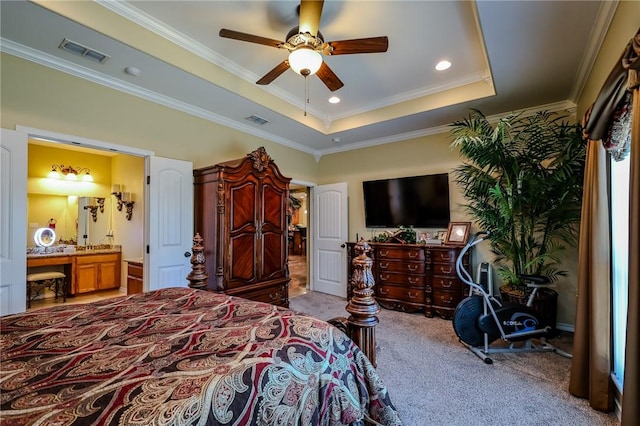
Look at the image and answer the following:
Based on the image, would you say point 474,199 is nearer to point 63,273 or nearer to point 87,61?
point 87,61

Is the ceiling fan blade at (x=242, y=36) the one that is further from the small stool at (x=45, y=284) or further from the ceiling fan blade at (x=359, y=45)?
the small stool at (x=45, y=284)

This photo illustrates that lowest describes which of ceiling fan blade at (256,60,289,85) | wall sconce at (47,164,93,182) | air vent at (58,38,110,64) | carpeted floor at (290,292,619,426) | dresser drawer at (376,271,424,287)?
carpeted floor at (290,292,619,426)

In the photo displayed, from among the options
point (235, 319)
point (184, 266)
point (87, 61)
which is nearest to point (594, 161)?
point (235, 319)

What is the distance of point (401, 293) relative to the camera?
4.28 m

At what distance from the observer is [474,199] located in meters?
3.80

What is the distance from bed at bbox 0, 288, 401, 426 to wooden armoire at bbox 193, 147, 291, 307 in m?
1.68

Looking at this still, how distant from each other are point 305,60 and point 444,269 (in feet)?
10.6

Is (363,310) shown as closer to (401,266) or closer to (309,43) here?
(309,43)

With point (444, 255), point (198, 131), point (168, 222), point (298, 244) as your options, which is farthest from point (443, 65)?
point (298, 244)

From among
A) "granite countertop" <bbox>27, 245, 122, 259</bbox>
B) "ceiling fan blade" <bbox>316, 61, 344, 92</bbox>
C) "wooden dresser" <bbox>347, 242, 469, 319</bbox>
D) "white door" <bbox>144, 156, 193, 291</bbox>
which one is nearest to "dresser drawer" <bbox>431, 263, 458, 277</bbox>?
"wooden dresser" <bbox>347, 242, 469, 319</bbox>

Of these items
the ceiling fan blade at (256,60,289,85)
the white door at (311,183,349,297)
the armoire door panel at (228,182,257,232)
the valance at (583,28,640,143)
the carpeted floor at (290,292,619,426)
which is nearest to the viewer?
the valance at (583,28,640,143)

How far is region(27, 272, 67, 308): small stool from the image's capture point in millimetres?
4676

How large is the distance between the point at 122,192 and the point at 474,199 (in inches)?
242

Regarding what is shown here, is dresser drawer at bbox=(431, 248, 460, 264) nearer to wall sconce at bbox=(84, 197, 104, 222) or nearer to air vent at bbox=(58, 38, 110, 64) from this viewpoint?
air vent at bbox=(58, 38, 110, 64)
